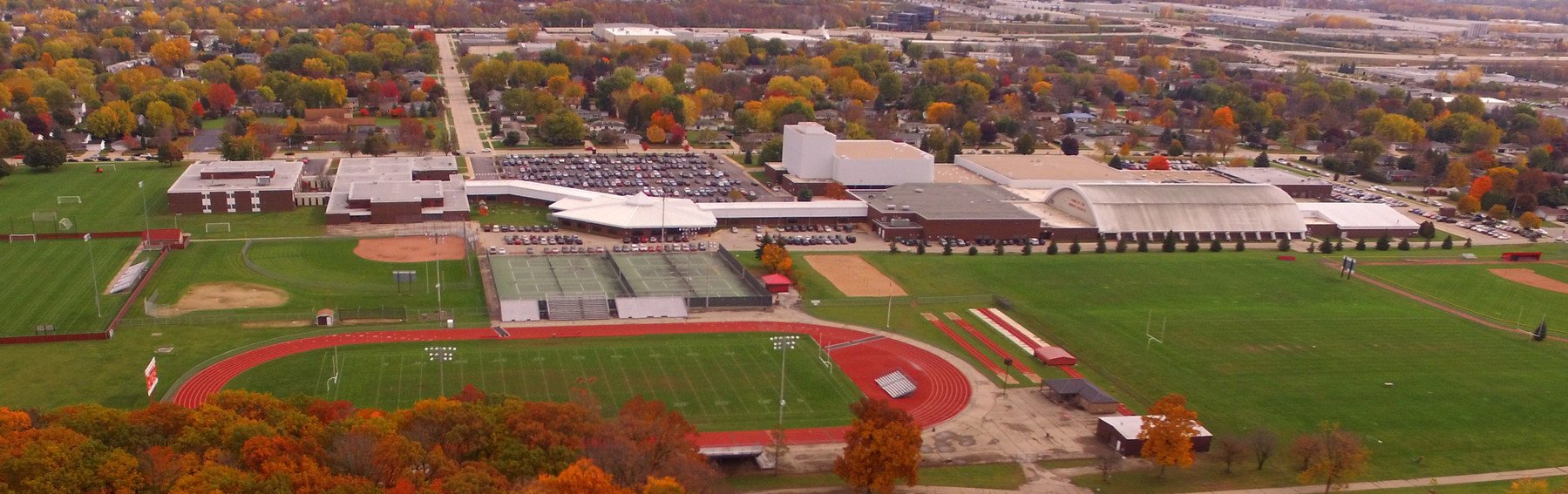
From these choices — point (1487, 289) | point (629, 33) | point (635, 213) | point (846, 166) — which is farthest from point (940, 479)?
point (629, 33)

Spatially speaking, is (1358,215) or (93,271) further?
(1358,215)

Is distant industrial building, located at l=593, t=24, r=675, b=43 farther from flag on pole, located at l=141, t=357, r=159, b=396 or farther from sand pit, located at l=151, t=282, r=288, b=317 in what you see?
flag on pole, located at l=141, t=357, r=159, b=396

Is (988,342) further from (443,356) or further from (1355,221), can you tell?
(1355,221)

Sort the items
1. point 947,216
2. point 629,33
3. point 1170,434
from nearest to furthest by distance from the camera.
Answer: point 1170,434 → point 947,216 → point 629,33

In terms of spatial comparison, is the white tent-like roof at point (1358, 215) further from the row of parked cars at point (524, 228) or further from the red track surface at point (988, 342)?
the row of parked cars at point (524, 228)

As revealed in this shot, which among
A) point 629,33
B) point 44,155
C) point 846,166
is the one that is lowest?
point 44,155

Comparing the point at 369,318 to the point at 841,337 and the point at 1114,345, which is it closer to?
the point at 841,337
